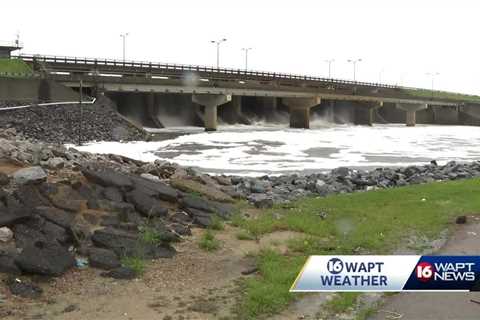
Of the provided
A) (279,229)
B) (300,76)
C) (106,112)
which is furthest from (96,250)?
(300,76)

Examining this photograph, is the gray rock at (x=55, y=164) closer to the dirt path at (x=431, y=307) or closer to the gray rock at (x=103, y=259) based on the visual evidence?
the gray rock at (x=103, y=259)

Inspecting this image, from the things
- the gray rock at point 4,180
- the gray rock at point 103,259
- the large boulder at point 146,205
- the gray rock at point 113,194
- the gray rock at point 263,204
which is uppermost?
the gray rock at point 4,180

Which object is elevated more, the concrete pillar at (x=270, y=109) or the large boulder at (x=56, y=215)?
the concrete pillar at (x=270, y=109)

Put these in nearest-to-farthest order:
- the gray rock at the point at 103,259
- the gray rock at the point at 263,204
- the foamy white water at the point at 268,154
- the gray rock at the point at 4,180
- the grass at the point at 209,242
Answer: the gray rock at the point at 103,259 → the grass at the point at 209,242 → the gray rock at the point at 4,180 → the gray rock at the point at 263,204 → the foamy white water at the point at 268,154

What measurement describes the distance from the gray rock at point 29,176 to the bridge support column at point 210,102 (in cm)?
4986

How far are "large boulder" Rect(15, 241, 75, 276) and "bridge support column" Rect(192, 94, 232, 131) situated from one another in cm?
5277

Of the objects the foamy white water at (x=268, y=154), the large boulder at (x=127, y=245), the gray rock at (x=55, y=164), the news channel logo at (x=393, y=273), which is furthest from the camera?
the foamy white water at (x=268, y=154)

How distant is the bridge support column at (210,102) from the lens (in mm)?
60656

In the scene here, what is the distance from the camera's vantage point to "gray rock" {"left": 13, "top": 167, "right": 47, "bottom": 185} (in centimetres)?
1040

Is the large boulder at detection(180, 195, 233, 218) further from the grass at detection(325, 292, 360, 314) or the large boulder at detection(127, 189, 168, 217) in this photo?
the grass at detection(325, 292, 360, 314)

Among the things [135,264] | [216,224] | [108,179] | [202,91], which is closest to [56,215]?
[135,264]

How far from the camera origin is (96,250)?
827cm

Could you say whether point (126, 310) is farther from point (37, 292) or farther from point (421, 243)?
point (421, 243)

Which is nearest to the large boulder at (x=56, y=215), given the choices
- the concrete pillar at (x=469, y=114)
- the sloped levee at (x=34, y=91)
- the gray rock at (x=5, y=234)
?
the gray rock at (x=5, y=234)
